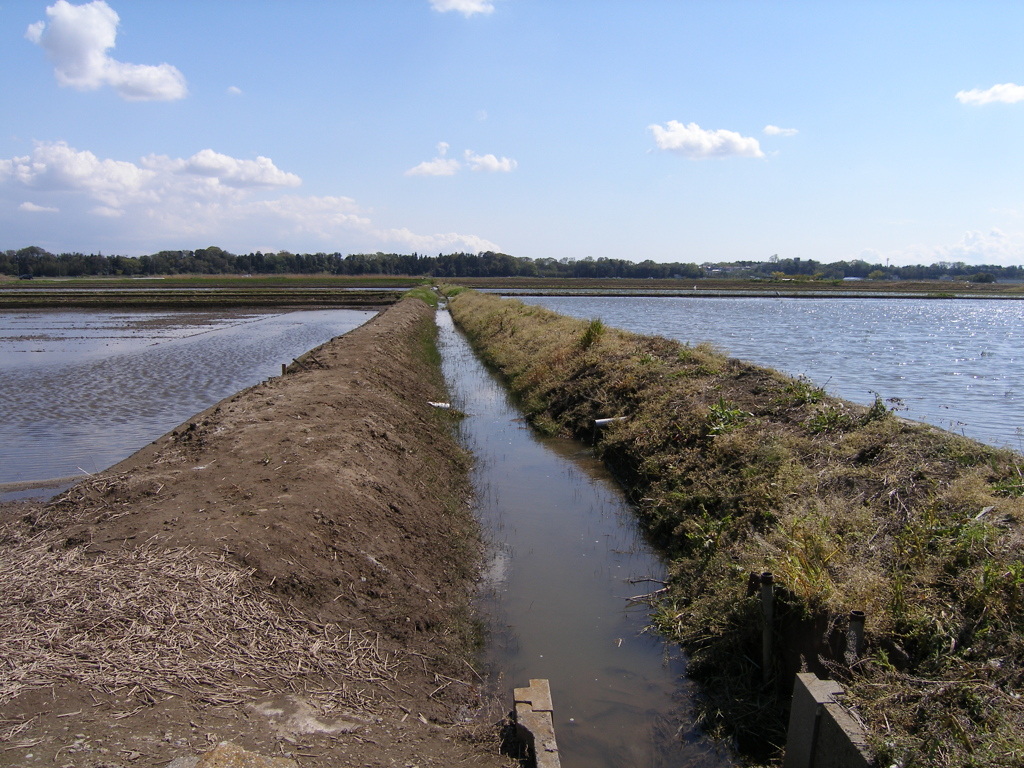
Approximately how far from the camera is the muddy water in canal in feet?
15.2

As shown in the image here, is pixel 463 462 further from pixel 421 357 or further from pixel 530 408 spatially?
pixel 421 357

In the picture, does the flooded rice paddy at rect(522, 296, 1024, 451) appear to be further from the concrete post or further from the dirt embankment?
the dirt embankment

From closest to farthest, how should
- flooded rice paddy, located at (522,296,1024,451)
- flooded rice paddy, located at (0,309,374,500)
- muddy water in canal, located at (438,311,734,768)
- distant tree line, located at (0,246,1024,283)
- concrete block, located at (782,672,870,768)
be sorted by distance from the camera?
concrete block, located at (782,672,870,768)
muddy water in canal, located at (438,311,734,768)
flooded rice paddy, located at (0,309,374,500)
flooded rice paddy, located at (522,296,1024,451)
distant tree line, located at (0,246,1024,283)

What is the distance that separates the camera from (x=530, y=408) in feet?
49.2

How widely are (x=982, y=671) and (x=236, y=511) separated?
5852 mm

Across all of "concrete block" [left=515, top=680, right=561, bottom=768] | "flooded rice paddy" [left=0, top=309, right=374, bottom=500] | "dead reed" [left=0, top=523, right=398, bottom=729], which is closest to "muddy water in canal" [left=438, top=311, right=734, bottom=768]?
"concrete block" [left=515, top=680, right=561, bottom=768]

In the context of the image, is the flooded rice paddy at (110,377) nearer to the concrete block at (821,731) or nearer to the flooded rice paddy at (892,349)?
the concrete block at (821,731)

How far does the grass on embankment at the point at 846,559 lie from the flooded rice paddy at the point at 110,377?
893 cm

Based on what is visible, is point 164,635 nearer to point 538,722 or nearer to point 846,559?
point 538,722

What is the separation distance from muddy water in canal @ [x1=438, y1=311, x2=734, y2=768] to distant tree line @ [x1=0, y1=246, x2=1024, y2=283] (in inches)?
5006

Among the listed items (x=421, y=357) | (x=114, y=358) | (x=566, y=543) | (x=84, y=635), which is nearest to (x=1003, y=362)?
(x=421, y=357)

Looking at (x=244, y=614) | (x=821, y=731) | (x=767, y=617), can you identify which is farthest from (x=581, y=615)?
(x=244, y=614)

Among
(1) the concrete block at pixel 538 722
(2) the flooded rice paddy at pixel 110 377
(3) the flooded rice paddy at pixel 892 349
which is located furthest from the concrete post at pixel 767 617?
(2) the flooded rice paddy at pixel 110 377

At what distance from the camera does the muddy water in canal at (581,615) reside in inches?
183
